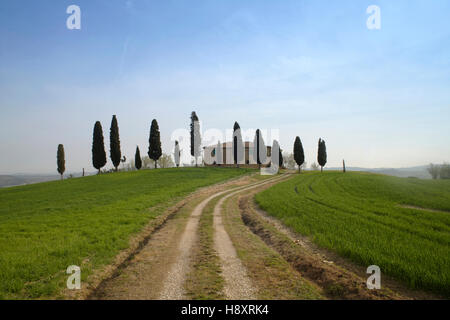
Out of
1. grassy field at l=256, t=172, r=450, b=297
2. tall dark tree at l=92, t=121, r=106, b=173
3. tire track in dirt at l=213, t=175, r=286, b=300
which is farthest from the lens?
tall dark tree at l=92, t=121, r=106, b=173

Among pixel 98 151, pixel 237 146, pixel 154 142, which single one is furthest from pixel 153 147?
pixel 237 146

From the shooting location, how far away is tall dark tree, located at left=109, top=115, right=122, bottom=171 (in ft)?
191

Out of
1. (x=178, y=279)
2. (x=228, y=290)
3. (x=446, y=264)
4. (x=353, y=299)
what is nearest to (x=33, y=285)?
(x=178, y=279)

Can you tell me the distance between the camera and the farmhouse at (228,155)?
65.6 m

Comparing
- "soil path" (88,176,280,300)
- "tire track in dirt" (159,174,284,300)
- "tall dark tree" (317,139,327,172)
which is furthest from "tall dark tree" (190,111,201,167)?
"soil path" (88,176,280,300)

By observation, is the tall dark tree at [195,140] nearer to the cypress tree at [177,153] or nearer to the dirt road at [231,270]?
the cypress tree at [177,153]

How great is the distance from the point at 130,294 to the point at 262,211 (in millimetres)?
12793

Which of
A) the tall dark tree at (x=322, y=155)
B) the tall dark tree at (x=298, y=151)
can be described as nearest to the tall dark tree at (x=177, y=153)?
the tall dark tree at (x=298, y=151)

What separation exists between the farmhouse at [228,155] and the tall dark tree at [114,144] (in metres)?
24.5

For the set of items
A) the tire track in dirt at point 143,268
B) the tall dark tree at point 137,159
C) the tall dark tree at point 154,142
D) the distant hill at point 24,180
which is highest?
the tall dark tree at point 154,142

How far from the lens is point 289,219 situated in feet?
45.6

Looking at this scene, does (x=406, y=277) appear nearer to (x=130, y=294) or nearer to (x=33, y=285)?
(x=130, y=294)

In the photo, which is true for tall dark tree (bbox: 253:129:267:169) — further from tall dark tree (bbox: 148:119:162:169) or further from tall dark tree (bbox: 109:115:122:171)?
tall dark tree (bbox: 109:115:122:171)

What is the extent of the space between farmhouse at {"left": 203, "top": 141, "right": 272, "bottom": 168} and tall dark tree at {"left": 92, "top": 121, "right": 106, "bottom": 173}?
2796 centimetres
